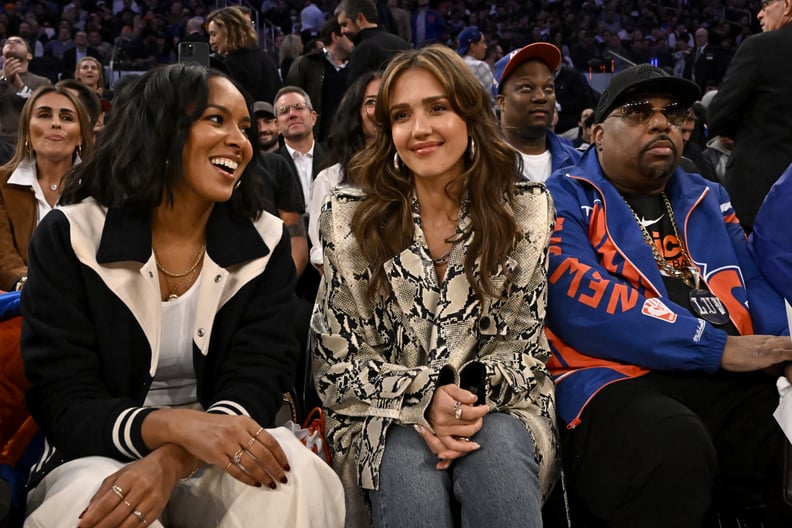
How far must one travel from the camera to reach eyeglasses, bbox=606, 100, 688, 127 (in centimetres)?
290

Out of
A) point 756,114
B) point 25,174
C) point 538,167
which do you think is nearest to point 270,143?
point 25,174

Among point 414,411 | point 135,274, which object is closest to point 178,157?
point 135,274

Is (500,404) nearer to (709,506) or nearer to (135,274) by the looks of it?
(709,506)

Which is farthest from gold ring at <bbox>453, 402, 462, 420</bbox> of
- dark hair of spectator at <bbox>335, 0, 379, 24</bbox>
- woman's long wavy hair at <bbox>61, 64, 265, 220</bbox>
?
dark hair of spectator at <bbox>335, 0, 379, 24</bbox>

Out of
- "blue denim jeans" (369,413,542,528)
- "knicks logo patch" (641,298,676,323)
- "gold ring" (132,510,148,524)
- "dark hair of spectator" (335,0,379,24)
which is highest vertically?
"dark hair of spectator" (335,0,379,24)

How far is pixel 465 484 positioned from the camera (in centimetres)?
221

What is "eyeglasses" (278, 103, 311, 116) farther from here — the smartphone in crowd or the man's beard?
the smartphone in crowd

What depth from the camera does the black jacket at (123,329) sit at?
2.11m

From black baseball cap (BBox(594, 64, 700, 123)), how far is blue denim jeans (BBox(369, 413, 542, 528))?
116 cm

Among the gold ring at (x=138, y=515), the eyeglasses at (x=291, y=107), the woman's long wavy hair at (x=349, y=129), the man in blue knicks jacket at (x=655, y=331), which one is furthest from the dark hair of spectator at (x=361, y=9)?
the gold ring at (x=138, y=515)

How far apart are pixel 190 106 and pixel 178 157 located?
136mm

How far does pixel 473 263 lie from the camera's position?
2.48 m

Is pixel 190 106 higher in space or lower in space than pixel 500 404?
higher

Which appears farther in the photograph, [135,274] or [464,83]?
[464,83]
